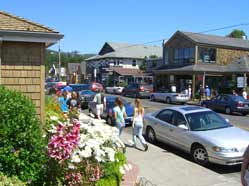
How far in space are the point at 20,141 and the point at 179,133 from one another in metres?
6.30

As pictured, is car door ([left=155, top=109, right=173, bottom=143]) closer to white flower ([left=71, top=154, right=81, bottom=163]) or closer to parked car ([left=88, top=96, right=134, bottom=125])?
parked car ([left=88, top=96, right=134, bottom=125])

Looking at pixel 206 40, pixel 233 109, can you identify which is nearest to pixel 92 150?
pixel 233 109

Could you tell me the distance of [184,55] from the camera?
43.1m

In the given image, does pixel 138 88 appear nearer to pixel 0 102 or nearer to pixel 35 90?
pixel 35 90

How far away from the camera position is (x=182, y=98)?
1277 inches

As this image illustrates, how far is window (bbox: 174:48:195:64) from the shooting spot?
137 ft

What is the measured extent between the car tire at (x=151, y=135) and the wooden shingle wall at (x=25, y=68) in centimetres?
466

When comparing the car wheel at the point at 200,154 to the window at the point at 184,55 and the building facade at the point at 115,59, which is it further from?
the building facade at the point at 115,59

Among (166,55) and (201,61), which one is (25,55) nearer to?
(201,61)

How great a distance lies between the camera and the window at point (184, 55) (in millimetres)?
41625

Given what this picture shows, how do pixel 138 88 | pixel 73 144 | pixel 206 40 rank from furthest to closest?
pixel 206 40
pixel 138 88
pixel 73 144

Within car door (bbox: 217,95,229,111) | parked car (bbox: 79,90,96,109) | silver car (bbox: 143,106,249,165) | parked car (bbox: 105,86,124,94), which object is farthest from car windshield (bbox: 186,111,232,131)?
parked car (bbox: 105,86,124,94)

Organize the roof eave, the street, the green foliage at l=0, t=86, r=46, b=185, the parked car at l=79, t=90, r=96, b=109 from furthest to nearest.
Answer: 1. the parked car at l=79, t=90, r=96, b=109
2. the roof eave
3. the street
4. the green foliage at l=0, t=86, r=46, b=185

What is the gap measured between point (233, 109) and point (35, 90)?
58.5 feet
